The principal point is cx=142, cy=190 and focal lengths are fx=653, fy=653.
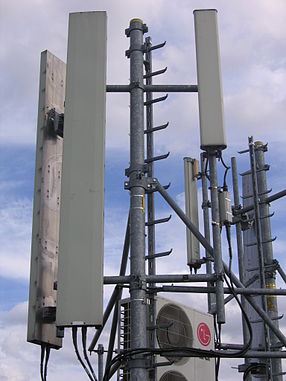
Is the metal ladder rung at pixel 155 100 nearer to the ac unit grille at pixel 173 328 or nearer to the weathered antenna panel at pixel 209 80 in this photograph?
the weathered antenna panel at pixel 209 80

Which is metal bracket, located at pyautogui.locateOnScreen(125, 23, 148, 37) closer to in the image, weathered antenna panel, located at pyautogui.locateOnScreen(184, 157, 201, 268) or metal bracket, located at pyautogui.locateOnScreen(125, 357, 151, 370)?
weathered antenna panel, located at pyautogui.locateOnScreen(184, 157, 201, 268)

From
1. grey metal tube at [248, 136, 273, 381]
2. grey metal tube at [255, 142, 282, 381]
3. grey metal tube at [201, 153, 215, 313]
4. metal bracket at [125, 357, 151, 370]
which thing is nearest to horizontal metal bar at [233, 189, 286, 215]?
grey metal tube at [255, 142, 282, 381]

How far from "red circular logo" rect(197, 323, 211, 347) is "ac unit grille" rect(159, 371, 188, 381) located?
0.72m

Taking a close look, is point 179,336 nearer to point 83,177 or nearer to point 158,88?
point 83,177

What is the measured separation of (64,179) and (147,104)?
1.93 m

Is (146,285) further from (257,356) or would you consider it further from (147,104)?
(147,104)

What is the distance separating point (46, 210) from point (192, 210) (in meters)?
2.16

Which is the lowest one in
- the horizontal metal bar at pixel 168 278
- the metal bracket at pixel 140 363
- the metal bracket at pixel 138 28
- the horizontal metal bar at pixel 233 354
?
the metal bracket at pixel 140 363

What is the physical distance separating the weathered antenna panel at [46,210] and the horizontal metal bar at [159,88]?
96cm

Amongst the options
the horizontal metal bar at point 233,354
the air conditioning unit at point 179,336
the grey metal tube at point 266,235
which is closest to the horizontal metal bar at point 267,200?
the grey metal tube at point 266,235

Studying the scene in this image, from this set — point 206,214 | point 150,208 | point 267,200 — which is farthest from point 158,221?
point 267,200

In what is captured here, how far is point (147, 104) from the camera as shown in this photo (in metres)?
9.84

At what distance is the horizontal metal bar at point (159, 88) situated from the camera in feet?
31.1

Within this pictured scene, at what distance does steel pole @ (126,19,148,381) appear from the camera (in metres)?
8.18
